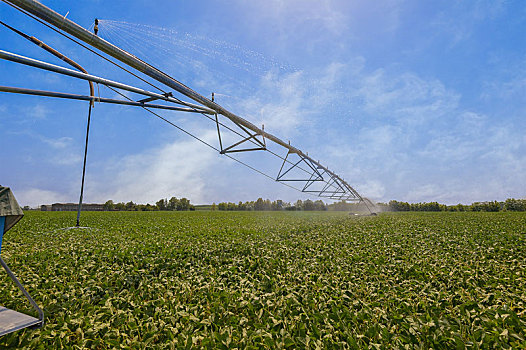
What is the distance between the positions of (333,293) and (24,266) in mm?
7345

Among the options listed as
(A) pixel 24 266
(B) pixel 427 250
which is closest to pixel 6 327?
(A) pixel 24 266

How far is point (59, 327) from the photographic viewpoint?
10.6 feet

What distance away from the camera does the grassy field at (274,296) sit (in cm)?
290

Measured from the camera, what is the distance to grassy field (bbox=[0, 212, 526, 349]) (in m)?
2.90

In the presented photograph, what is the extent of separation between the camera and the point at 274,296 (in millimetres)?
4027

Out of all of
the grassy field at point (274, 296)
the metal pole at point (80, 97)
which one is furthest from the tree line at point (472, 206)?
the metal pole at point (80, 97)

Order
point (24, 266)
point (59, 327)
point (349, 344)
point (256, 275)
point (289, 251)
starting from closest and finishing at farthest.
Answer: point (349, 344), point (59, 327), point (256, 275), point (24, 266), point (289, 251)

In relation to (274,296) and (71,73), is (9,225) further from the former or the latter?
(274,296)

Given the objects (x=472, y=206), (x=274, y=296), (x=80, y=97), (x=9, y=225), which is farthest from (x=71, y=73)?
(x=472, y=206)

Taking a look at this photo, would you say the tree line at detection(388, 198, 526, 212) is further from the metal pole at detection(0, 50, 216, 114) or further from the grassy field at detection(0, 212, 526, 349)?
the metal pole at detection(0, 50, 216, 114)

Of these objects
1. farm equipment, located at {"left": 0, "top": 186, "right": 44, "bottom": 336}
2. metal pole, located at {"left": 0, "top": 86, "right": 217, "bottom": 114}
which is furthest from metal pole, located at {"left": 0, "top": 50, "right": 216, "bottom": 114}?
farm equipment, located at {"left": 0, "top": 186, "right": 44, "bottom": 336}

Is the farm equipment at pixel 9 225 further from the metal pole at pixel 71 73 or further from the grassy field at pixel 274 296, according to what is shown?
the metal pole at pixel 71 73

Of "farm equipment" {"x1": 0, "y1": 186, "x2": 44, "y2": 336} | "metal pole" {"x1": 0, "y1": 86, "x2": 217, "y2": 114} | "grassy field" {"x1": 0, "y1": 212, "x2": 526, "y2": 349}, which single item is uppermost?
"metal pole" {"x1": 0, "y1": 86, "x2": 217, "y2": 114}

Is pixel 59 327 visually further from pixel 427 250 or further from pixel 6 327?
pixel 427 250
